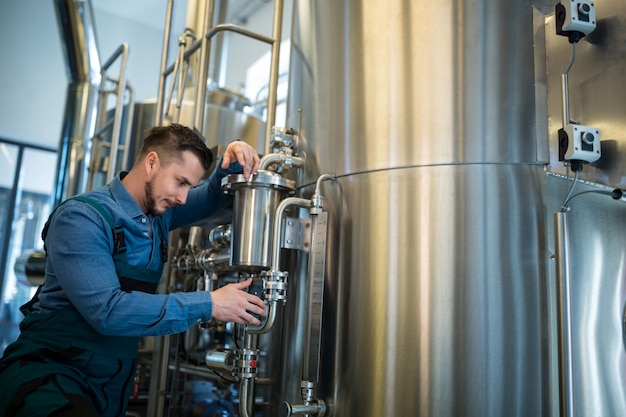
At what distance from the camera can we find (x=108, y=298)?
1592 mm

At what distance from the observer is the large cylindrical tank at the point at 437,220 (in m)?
1.48

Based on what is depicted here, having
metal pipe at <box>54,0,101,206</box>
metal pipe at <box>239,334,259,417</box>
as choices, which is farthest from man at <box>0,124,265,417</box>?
metal pipe at <box>54,0,101,206</box>

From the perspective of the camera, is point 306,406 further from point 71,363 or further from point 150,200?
point 150,200

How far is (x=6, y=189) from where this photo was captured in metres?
6.63

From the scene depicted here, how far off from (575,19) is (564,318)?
81cm

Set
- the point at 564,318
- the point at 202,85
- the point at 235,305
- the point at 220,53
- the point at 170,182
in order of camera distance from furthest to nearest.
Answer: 1. the point at 220,53
2. the point at 202,85
3. the point at 170,182
4. the point at 235,305
5. the point at 564,318

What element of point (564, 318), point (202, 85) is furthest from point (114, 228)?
point (564, 318)

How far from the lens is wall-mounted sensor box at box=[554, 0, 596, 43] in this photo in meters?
1.55

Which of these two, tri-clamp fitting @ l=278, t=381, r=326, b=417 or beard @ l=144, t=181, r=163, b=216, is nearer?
tri-clamp fitting @ l=278, t=381, r=326, b=417

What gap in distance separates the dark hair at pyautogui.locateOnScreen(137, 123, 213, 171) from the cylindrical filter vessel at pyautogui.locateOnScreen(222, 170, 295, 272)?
152 millimetres

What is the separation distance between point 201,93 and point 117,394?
1237 mm

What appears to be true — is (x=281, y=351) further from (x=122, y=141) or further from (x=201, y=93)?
(x=122, y=141)

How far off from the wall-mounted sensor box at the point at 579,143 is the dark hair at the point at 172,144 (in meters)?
1.13

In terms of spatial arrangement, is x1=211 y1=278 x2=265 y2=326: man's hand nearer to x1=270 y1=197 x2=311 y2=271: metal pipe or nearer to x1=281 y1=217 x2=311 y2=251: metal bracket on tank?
x1=270 y1=197 x2=311 y2=271: metal pipe
